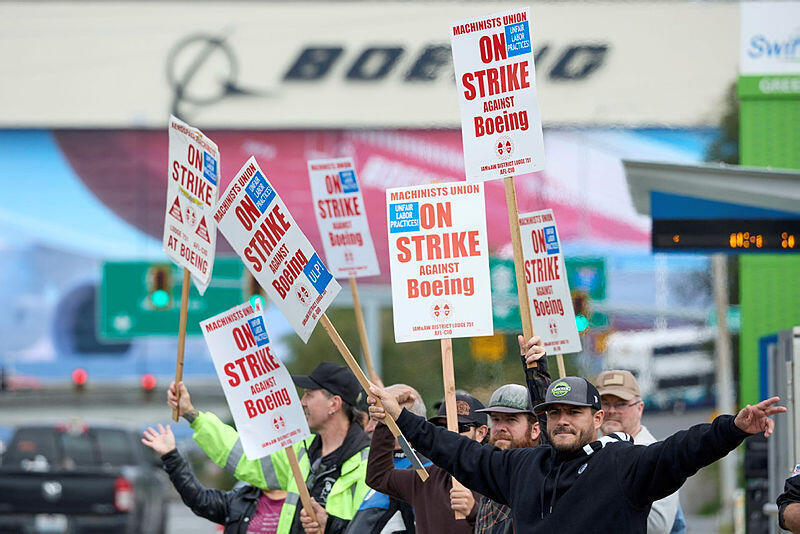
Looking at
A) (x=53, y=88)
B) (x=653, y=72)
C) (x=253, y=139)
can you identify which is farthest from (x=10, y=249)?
(x=653, y=72)

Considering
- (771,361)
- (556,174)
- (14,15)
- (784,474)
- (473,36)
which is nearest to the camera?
(473,36)

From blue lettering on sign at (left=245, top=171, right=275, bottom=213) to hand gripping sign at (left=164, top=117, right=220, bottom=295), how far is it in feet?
2.89

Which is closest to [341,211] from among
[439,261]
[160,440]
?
[160,440]

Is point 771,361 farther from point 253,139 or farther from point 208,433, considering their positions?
point 253,139

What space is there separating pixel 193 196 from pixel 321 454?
1.60 m

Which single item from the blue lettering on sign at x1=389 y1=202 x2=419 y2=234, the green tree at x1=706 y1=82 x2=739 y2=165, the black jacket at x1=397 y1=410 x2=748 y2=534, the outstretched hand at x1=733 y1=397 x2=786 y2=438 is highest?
the green tree at x1=706 y1=82 x2=739 y2=165

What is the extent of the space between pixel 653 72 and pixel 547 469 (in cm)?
5671

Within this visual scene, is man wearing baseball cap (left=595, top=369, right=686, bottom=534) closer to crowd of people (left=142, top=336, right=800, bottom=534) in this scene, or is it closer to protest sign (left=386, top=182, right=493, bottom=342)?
crowd of people (left=142, top=336, right=800, bottom=534)

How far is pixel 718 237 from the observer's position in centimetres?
1174

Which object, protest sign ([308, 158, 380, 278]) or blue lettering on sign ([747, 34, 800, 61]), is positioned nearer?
protest sign ([308, 158, 380, 278])

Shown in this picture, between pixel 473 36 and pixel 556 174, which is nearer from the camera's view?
pixel 473 36

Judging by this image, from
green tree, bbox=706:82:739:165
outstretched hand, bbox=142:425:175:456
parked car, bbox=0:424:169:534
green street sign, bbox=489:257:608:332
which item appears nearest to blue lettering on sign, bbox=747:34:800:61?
outstretched hand, bbox=142:425:175:456

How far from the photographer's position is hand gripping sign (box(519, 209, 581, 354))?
891cm

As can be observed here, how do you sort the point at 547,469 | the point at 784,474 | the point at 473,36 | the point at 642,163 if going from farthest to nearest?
the point at 642,163 → the point at 784,474 → the point at 473,36 → the point at 547,469
